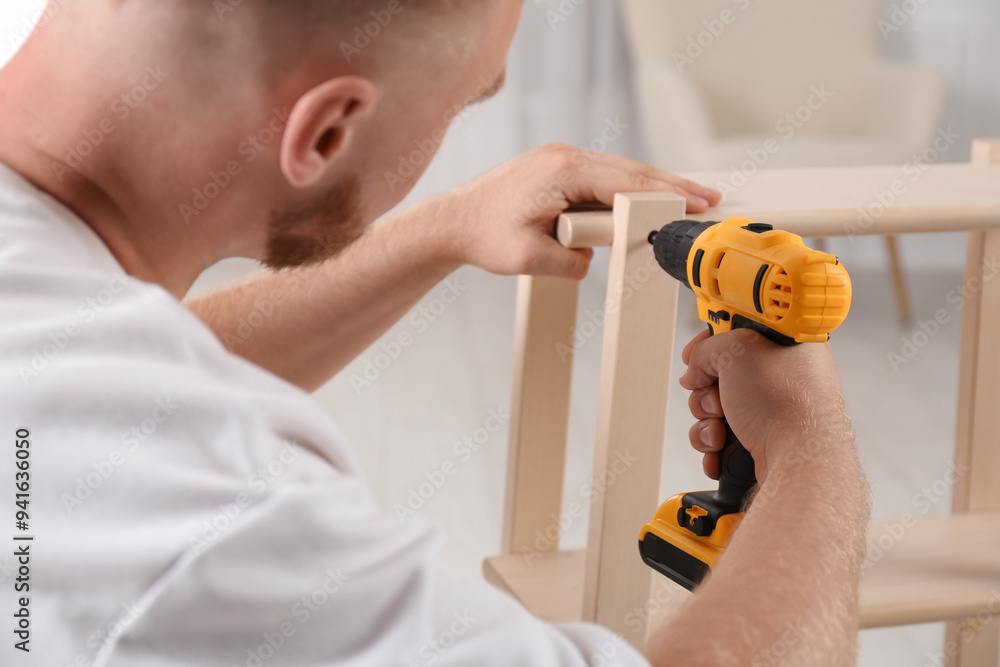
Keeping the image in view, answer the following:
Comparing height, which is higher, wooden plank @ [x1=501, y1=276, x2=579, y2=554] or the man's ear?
the man's ear

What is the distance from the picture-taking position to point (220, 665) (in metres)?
0.43

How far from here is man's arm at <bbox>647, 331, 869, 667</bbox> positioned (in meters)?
0.51

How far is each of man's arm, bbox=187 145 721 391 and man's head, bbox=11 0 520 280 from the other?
0.26 metres

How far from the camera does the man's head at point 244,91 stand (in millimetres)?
540

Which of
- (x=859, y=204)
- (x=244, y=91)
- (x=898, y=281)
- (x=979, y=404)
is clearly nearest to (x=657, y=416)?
(x=859, y=204)

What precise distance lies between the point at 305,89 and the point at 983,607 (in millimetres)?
859

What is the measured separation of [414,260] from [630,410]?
0.85ft

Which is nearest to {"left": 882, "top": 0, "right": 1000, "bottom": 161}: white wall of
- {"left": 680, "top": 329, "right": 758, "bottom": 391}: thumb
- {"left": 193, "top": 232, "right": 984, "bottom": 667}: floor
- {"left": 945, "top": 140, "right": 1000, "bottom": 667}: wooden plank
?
{"left": 193, "top": 232, "right": 984, "bottom": 667}: floor

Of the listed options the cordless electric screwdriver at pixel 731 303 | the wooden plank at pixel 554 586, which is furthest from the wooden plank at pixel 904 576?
the cordless electric screwdriver at pixel 731 303

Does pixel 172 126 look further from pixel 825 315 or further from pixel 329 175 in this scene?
pixel 825 315

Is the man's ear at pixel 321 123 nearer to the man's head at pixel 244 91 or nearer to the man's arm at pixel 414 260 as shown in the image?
the man's head at pixel 244 91

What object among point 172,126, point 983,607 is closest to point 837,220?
point 983,607

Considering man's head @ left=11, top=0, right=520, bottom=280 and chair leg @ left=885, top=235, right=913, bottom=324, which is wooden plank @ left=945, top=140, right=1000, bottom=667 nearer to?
man's head @ left=11, top=0, right=520, bottom=280

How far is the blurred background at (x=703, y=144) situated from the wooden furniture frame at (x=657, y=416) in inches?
30.6
